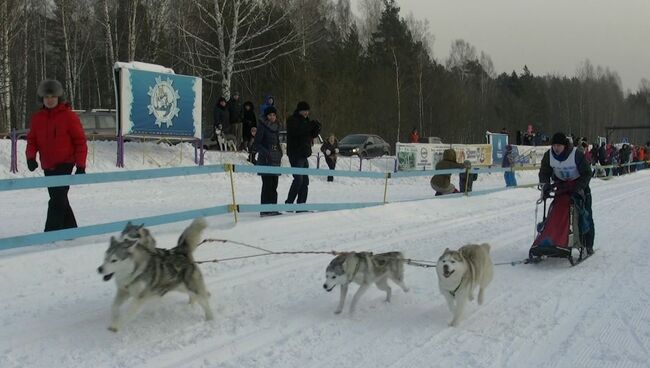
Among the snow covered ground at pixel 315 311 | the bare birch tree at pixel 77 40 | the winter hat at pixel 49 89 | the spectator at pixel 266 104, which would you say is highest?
the bare birch tree at pixel 77 40

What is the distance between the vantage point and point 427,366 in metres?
4.02

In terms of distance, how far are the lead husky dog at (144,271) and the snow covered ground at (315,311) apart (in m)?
0.23

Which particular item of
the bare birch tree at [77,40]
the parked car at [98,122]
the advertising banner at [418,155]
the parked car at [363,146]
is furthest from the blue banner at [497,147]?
the bare birch tree at [77,40]

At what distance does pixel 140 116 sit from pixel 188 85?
1.98 metres

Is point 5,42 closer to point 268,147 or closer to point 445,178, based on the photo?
point 268,147

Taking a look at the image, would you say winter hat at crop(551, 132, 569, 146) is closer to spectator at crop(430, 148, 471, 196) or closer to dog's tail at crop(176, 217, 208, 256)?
dog's tail at crop(176, 217, 208, 256)

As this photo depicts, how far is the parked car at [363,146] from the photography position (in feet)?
89.8

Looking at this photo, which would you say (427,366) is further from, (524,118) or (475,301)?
(524,118)

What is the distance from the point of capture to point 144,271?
4246 millimetres

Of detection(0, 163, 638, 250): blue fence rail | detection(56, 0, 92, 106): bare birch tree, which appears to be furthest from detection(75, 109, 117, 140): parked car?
detection(56, 0, 92, 106): bare birch tree

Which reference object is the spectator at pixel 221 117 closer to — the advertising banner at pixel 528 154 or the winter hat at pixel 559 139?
the winter hat at pixel 559 139

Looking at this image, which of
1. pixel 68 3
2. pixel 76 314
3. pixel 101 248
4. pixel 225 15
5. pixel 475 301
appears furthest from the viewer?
pixel 68 3

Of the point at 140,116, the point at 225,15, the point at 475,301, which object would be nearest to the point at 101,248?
the point at 475,301

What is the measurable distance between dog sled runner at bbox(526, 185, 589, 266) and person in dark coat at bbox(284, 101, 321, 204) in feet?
14.2
